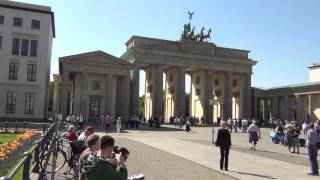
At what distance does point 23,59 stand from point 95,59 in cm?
1082

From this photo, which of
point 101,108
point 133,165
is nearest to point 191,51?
point 101,108

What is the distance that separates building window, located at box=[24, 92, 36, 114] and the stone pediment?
720 cm

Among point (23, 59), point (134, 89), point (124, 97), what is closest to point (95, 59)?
point (124, 97)

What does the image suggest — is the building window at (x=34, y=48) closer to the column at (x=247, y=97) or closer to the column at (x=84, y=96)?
the column at (x=84, y=96)

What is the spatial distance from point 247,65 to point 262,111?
24.2 meters

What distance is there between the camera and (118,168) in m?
6.54

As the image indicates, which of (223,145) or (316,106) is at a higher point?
(316,106)

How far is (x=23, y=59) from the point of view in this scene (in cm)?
6156

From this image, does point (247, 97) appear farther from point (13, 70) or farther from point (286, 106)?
point (13, 70)

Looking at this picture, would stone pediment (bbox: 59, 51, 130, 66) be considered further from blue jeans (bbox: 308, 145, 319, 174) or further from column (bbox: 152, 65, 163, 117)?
blue jeans (bbox: 308, 145, 319, 174)

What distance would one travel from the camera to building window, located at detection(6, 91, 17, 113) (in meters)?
60.1

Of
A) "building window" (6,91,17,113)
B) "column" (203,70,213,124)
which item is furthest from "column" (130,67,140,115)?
"building window" (6,91,17,113)

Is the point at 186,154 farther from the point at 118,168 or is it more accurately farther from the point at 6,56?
the point at 6,56

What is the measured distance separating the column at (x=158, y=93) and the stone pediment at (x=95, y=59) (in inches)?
460
